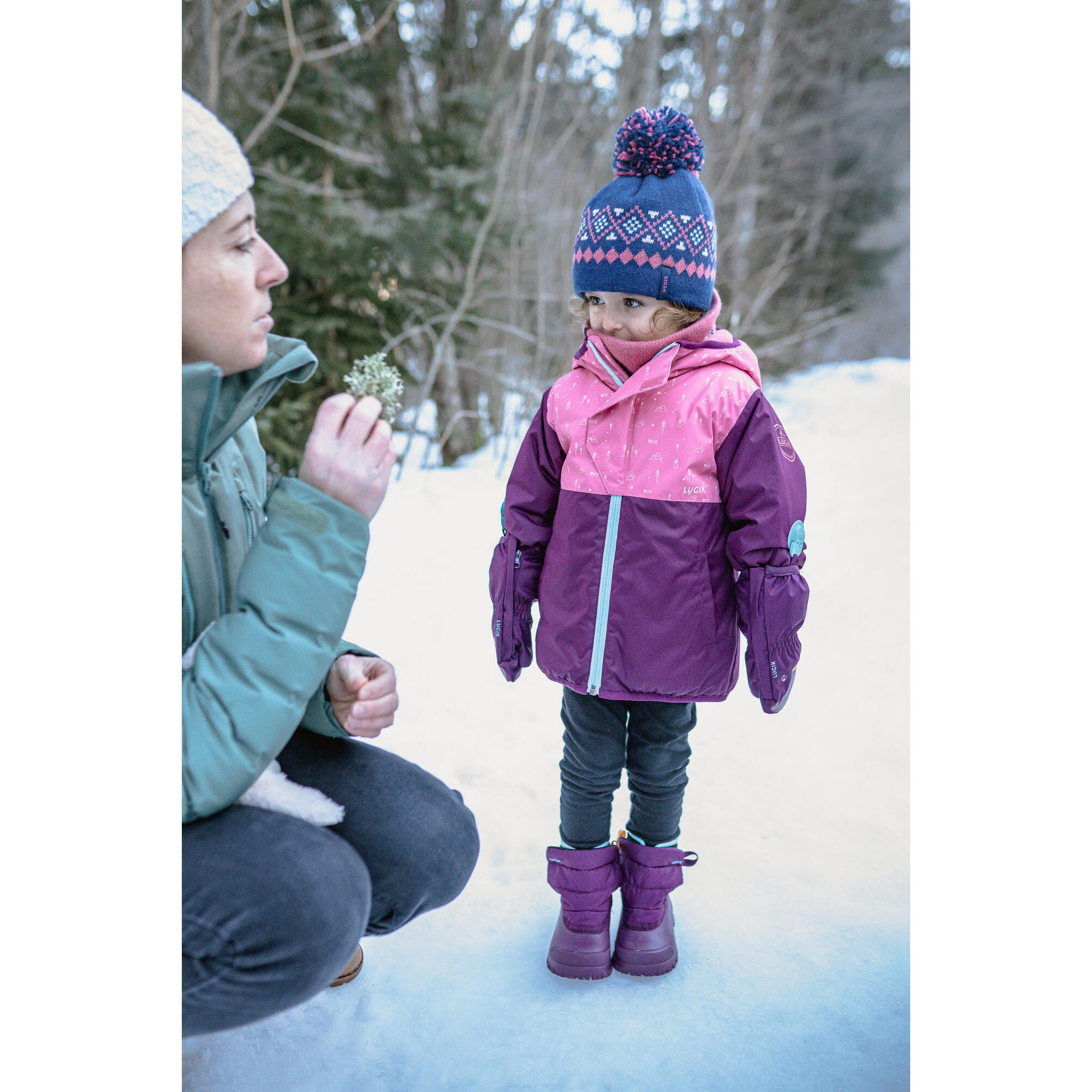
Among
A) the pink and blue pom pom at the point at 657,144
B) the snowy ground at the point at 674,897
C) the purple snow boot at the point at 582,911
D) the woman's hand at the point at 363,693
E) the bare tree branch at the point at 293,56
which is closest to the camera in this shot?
the woman's hand at the point at 363,693

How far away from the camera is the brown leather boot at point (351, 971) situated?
1413mm

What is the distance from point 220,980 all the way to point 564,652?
673 mm

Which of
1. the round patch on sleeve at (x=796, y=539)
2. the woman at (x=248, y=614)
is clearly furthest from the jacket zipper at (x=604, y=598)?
the woman at (x=248, y=614)

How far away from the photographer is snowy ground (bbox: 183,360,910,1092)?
4.15 ft

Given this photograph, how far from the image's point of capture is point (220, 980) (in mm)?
980

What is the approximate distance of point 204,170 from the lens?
3.03 ft

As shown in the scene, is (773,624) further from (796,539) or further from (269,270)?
(269,270)

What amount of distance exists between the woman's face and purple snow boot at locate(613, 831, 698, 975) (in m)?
1.04

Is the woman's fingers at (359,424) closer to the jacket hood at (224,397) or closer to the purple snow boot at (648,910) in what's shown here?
the jacket hood at (224,397)

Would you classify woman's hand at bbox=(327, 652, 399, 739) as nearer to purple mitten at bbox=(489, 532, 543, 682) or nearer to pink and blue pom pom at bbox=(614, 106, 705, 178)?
purple mitten at bbox=(489, 532, 543, 682)

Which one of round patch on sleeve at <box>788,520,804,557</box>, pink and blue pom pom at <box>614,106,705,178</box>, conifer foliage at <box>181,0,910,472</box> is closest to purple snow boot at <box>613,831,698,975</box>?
round patch on sleeve at <box>788,520,804,557</box>

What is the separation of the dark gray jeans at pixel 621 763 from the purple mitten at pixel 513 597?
0.41 feet

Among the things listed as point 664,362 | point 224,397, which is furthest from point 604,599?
point 224,397
